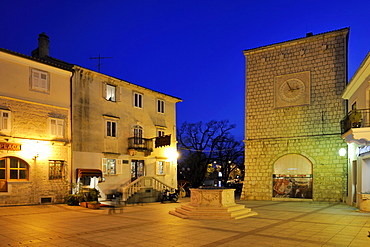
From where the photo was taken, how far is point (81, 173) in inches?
762

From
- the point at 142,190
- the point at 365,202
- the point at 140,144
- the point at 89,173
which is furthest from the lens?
the point at 140,144

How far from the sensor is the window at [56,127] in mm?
18597

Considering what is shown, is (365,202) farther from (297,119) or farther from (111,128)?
(111,128)

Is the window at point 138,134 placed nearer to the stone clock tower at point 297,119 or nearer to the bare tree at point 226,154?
the stone clock tower at point 297,119

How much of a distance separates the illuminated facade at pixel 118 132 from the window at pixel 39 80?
1919mm

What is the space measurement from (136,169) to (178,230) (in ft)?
46.6

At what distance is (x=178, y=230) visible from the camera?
1058 centimetres

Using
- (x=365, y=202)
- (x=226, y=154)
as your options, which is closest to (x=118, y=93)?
(x=365, y=202)

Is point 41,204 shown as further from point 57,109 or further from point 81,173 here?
point 57,109

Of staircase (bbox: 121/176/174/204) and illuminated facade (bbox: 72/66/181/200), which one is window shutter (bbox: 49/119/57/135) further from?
staircase (bbox: 121/176/174/204)

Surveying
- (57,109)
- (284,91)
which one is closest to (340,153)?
(284,91)

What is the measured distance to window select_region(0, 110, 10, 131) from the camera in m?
16.4

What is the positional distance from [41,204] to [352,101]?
18274 mm

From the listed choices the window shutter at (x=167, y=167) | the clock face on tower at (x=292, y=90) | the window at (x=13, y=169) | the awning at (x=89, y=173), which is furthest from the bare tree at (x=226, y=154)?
the window at (x=13, y=169)
